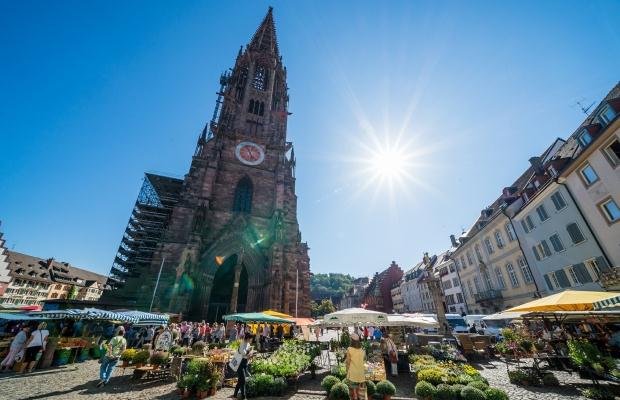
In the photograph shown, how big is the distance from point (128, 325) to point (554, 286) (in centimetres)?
2970

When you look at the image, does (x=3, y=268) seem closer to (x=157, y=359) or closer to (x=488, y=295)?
(x=157, y=359)

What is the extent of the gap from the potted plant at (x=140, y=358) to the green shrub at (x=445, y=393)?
30.8 ft

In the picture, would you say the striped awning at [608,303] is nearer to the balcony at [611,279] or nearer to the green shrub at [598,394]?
the green shrub at [598,394]

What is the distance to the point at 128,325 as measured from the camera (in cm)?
1825

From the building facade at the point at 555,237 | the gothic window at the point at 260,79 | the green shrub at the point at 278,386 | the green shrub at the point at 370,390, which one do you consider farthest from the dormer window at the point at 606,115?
the gothic window at the point at 260,79

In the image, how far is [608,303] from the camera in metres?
7.20

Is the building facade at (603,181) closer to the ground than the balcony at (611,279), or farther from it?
farther from it

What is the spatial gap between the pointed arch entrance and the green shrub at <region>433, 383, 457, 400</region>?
18692mm

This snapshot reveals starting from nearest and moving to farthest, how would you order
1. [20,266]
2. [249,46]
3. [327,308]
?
[249,46], [20,266], [327,308]

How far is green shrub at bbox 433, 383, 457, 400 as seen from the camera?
5.90 metres

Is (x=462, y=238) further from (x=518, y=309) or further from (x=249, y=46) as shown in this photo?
(x=249, y=46)

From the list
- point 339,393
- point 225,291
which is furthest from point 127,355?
point 225,291

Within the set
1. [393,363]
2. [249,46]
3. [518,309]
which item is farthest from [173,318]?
[249,46]

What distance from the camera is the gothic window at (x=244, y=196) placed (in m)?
27.2
